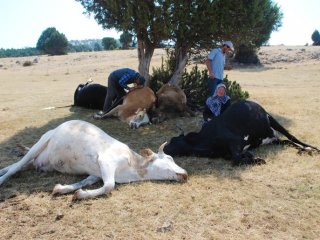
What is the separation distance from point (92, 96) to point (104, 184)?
7230 millimetres

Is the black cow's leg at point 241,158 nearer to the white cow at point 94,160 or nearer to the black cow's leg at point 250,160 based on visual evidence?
the black cow's leg at point 250,160

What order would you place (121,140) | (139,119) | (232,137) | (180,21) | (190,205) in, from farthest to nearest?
(180,21)
(139,119)
(121,140)
(232,137)
(190,205)

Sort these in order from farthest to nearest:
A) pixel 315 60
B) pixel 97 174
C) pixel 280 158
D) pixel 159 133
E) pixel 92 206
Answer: pixel 315 60, pixel 159 133, pixel 280 158, pixel 97 174, pixel 92 206

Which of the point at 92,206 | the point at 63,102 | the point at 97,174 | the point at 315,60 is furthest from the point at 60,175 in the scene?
the point at 315,60

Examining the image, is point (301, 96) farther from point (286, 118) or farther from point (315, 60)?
point (315, 60)

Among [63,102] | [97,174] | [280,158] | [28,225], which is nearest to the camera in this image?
[28,225]

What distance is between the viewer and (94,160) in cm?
529

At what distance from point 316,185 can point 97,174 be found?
274 centimetres

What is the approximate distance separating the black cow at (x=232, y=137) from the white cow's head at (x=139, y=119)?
7.59ft

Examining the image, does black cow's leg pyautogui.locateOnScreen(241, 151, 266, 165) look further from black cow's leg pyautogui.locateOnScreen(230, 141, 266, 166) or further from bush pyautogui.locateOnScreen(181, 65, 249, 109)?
bush pyautogui.locateOnScreen(181, 65, 249, 109)

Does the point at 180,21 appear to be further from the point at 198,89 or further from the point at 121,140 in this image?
the point at 121,140

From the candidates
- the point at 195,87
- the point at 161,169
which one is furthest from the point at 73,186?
the point at 195,87

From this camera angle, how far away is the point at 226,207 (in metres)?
4.73

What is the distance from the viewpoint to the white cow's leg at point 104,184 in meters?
4.81
